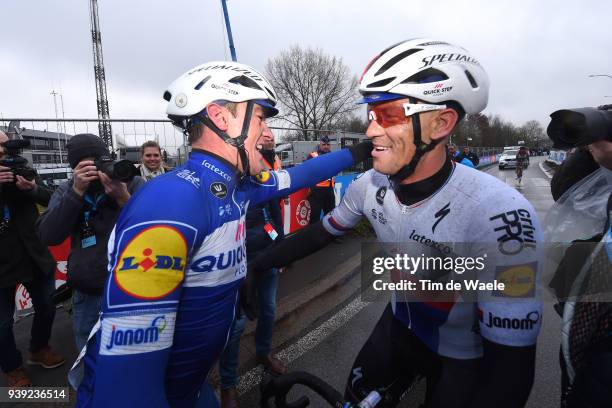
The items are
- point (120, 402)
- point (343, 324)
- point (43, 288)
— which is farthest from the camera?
Answer: point (343, 324)

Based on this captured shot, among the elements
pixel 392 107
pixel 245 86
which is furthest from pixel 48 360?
pixel 392 107

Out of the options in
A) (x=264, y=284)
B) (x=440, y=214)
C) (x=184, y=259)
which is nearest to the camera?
(x=184, y=259)

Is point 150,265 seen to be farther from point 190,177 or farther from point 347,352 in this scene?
point 347,352

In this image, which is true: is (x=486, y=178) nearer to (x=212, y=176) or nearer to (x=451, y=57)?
(x=451, y=57)

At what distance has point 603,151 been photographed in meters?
1.35

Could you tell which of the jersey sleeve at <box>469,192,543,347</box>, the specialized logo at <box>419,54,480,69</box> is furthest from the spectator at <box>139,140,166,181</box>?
the jersey sleeve at <box>469,192,543,347</box>

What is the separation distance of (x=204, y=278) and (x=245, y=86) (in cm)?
93

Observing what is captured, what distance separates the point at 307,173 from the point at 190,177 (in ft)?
3.75

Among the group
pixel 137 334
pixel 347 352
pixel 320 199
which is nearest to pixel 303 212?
pixel 320 199

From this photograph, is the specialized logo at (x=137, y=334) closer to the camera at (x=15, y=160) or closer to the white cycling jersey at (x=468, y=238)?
the white cycling jersey at (x=468, y=238)

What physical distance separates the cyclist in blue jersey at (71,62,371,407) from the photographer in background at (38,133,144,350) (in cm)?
109

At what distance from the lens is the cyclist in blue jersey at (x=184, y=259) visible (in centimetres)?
103

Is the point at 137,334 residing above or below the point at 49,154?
below

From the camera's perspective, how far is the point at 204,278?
50.0 inches
